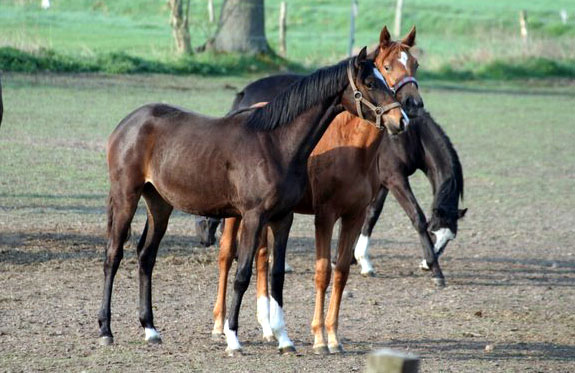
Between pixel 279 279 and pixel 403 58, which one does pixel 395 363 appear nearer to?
pixel 279 279

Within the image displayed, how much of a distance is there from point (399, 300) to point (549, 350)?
1.88m

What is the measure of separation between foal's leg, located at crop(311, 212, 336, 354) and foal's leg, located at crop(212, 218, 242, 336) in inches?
27.7

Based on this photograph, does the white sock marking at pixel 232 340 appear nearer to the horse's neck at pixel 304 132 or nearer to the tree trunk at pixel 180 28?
the horse's neck at pixel 304 132

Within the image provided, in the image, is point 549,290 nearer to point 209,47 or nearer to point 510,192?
point 510,192

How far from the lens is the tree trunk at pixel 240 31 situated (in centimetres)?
3048

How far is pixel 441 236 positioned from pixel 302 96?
3862 mm

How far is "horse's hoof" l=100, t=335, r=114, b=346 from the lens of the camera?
24.3 ft

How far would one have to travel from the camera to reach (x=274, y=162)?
23.4 ft

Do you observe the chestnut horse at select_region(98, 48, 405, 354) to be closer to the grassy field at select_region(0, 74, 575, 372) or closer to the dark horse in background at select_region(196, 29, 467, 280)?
the grassy field at select_region(0, 74, 575, 372)

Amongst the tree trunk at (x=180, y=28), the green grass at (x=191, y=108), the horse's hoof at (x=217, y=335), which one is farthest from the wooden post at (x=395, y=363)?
the tree trunk at (x=180, y=28)

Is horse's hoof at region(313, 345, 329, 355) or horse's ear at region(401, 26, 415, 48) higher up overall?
horse's ear at region(401, 26, 415, 48)

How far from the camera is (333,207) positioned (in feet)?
25.6

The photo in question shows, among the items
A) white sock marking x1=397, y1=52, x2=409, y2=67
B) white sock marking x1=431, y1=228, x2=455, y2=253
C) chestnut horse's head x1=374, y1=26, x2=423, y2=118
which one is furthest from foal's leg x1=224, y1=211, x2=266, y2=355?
white sock marking x1=431, y1=228, x2=455, y2=253

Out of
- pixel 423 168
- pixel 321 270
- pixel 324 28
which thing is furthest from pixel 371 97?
pixel 324 28
